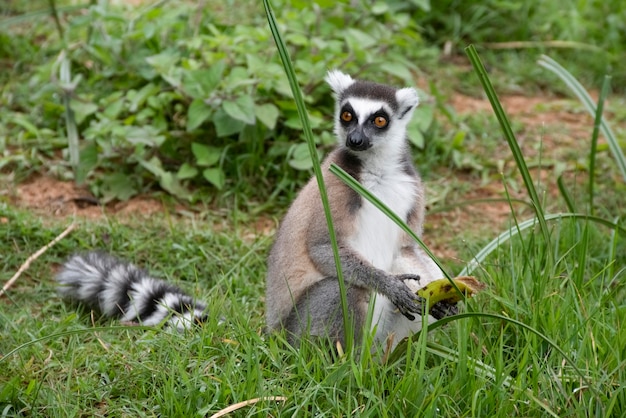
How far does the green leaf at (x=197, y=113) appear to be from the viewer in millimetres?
5164

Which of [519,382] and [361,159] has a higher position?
[361,159]

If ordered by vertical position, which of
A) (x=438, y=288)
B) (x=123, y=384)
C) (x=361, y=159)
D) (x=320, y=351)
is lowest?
(x=123, y=384)

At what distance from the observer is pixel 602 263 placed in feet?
14.5

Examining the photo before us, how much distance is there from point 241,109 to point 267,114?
0.72ft

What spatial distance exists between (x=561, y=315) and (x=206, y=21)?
4.16 metres

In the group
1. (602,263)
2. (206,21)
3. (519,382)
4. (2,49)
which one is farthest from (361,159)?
(2,49)

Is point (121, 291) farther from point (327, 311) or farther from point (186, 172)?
point (186, 172)

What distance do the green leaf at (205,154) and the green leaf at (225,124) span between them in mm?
146

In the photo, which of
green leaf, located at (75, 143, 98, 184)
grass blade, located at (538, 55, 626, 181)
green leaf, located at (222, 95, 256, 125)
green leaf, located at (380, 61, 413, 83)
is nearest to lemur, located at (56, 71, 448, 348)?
grass blade, located at (538, 55, 626, 181)

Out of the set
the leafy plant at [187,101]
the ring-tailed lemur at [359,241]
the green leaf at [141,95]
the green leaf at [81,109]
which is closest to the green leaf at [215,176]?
the leafy plant at [187,101]

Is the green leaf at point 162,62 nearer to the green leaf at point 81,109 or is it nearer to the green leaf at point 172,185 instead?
the green leaf at point 81,109

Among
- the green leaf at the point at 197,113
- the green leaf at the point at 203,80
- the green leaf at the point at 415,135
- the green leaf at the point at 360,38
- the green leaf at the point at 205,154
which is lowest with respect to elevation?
the green leaf at the point at 205,154

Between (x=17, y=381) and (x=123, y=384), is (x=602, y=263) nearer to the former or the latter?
(x=123, y=384)

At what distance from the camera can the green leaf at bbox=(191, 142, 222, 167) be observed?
530cm
